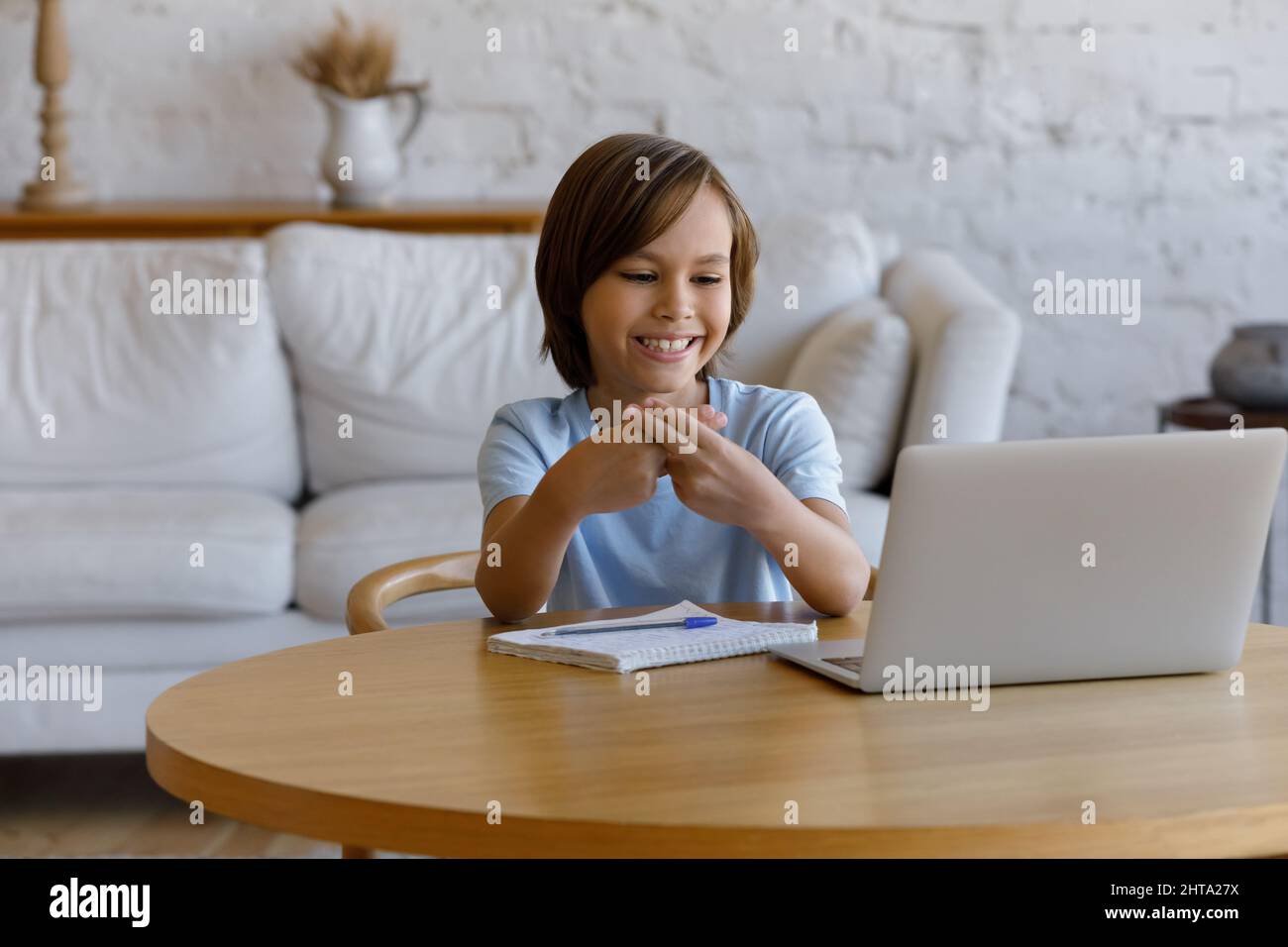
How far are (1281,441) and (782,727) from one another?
0.36m

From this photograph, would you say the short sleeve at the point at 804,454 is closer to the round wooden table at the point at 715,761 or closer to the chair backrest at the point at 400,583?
the chair backrest at the point at 400,583

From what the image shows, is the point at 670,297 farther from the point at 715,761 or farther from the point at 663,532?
the point at 715,761

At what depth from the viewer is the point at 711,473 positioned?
1146mm

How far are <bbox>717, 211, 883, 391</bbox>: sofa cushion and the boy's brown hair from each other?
1372 millimetres

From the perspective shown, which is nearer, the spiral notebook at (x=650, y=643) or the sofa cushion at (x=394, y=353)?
the spiral notebook at (x=650, y=643)

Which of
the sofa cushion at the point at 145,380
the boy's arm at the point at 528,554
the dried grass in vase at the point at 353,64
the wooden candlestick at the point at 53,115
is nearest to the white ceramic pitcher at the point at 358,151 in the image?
the dried grass in vase at the point at 353,64

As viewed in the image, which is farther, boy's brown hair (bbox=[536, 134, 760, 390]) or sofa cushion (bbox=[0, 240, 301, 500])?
sofa cushion (bbox=[0, 240, 301, 500])

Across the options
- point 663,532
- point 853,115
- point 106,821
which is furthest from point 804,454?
point 853,115

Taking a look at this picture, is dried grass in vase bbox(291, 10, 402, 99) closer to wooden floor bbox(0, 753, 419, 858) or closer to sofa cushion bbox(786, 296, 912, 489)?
sofa cushion bbox(786, 296, 912, 489)

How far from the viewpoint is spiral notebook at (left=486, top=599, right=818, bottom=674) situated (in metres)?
1.07

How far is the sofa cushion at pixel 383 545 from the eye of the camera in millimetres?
2412

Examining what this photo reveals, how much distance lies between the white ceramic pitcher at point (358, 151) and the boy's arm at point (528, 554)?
2124mm

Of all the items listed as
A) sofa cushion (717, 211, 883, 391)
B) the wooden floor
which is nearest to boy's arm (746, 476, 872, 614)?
the wooden floor
